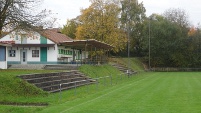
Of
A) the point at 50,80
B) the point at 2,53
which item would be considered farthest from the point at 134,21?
the point at 50,80

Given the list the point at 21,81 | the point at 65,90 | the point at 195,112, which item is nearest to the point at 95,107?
the point at 195,112

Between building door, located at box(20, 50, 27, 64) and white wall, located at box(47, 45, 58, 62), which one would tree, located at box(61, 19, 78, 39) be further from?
white wall, located at box(47, 45, 58, 62)

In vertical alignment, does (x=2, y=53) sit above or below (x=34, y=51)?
below

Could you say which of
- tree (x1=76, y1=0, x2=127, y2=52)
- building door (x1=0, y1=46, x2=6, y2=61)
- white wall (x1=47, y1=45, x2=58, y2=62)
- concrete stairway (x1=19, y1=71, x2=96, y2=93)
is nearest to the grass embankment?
tree (x1=76, y1=0, x2=127, y2=52)

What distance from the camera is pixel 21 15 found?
869 inches

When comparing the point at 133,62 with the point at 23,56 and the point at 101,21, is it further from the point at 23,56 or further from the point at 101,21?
the point at 23,56

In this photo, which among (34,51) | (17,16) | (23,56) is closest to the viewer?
(17,16)

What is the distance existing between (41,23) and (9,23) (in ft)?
7.11

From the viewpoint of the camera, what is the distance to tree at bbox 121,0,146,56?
2997 inches

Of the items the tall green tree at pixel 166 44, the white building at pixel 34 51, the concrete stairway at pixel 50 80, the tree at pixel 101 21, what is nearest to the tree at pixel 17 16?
the concrete stairway at pixel 50 80

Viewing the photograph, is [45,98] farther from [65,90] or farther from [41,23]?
[41,23]

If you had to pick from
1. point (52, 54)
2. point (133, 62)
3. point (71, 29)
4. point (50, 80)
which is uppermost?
point (71, 29)

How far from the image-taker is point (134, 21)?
7750 centimetres

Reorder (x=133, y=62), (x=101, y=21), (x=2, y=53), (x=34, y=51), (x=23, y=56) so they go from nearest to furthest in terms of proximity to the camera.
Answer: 1. (x=2, y=53)
2. (x=34, y=51)
3. (x=23, y=56)
4. (x=101, y=21)
5. (x=133, y=62)
